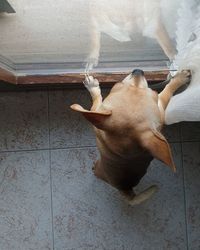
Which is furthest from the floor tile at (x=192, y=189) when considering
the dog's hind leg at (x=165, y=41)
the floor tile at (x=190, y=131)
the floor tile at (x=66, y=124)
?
the dog's hind leg at (x=165, y=41)

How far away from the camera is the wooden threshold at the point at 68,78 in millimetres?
1274

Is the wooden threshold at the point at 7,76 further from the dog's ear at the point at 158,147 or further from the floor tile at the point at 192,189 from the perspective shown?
the floor tile at the point at 192,189

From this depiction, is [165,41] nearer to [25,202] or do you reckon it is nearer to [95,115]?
[95,115]

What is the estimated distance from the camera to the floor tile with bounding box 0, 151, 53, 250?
1489 mm

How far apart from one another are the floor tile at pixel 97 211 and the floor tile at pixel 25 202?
0.12ft

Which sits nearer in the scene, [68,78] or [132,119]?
[132,119]

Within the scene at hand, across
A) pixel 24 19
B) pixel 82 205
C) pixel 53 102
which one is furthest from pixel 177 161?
A: pixel 24 19

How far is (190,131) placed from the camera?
1.55m

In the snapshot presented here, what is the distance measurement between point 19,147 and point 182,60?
0.71m

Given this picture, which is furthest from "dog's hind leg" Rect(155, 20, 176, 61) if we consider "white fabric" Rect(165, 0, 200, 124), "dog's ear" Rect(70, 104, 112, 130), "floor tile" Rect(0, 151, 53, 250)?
"floor tile" Rect(0, 151, 53, 250)

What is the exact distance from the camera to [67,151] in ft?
4.97

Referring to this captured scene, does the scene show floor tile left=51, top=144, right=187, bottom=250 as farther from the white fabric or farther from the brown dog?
the white fabric

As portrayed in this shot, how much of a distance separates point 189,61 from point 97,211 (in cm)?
72

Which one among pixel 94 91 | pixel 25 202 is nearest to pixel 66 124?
pixel 25 202
